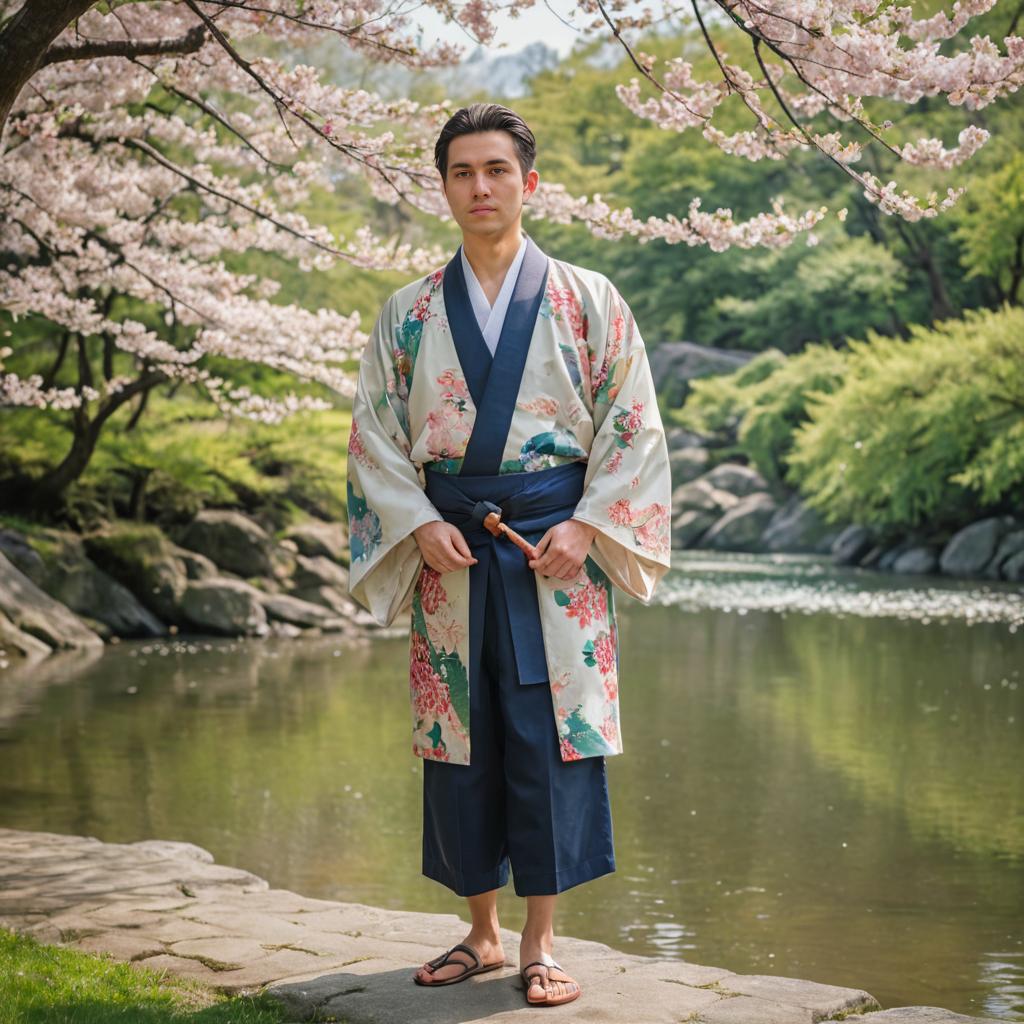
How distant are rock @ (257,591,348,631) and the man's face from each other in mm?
10718

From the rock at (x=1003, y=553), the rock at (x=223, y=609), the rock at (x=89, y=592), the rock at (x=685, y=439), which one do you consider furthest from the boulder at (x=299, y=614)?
the rock at (x=685, y=439)

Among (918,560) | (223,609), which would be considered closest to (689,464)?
(918,560)

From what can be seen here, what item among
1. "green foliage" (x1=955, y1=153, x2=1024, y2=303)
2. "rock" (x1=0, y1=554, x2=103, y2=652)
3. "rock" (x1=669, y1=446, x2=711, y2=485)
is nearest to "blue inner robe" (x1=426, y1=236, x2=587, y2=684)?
"rock" (x1=0, y1=554, x2=103, y2=652)

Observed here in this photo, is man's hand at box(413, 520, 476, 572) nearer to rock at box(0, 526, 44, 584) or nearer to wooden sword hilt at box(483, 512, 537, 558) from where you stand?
wooden sword hilt at box(483, 512, 537, 558)

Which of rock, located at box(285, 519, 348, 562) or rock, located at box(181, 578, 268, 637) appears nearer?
rock, located at box(181, 578, 268, 637)

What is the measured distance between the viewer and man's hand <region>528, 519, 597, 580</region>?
294 cm

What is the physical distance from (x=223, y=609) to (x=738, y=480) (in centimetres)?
1728

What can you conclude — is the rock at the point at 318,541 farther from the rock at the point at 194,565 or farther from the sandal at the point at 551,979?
the sandal at the point at 551,979

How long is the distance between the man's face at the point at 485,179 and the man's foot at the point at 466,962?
1637 mm

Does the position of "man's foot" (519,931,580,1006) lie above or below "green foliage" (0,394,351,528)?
below

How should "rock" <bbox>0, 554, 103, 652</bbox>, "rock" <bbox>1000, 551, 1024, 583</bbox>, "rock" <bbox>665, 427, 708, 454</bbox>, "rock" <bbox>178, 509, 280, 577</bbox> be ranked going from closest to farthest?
"rock" <bbox>0, 554, 103, 652</bbox> < "rock" <bbox>178, 509, 280, 577</bbox> < "rock" <bbox>1000, 551, 1024, 583</bbox> < "rock" <bbox>665, 427, 708, 454</bbox>

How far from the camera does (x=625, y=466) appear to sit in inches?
120

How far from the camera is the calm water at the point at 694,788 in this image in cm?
451

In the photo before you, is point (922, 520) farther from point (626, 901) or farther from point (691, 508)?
point (626, 901)
